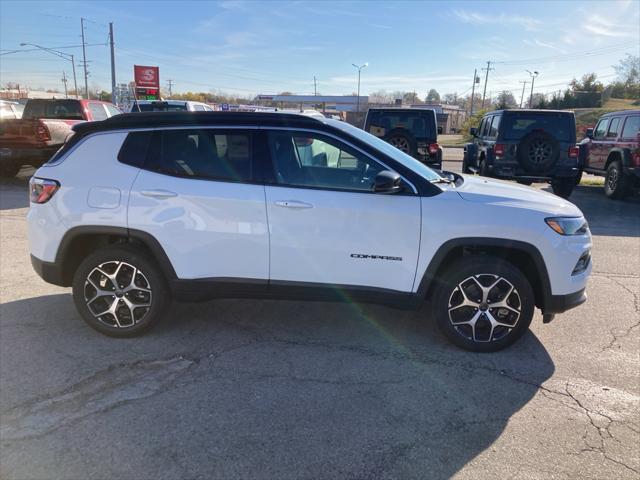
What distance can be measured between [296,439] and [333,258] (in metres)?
1.39

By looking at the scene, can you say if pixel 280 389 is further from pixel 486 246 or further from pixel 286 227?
pixel 486 246

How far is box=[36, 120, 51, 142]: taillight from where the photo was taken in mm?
10586

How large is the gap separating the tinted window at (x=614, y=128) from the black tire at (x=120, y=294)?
12.1 m

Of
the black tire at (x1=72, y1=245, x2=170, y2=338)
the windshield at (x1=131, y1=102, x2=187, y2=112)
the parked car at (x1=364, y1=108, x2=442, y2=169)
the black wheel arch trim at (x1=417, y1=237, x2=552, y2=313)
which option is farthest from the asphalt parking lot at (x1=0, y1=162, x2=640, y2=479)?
the windshield at (x1=131, y1=102, x2=187, y2=112)

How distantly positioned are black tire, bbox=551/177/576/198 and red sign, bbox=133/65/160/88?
4320 cm

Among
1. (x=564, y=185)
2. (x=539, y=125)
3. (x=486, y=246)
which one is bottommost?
(x=564, y=185)

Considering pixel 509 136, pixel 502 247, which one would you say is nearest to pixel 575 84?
pixel 509 136

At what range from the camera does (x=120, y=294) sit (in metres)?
3.94

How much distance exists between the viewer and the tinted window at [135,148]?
12.6 ft

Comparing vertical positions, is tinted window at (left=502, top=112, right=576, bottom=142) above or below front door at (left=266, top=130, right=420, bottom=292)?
above

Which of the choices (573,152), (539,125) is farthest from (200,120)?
(573,152)

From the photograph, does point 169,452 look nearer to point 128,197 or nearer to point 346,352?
point 346,352

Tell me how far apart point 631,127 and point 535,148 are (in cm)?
287

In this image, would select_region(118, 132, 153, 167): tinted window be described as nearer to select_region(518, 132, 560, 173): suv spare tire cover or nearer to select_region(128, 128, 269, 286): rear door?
select_region(128, 128, 269, 286): rear door
